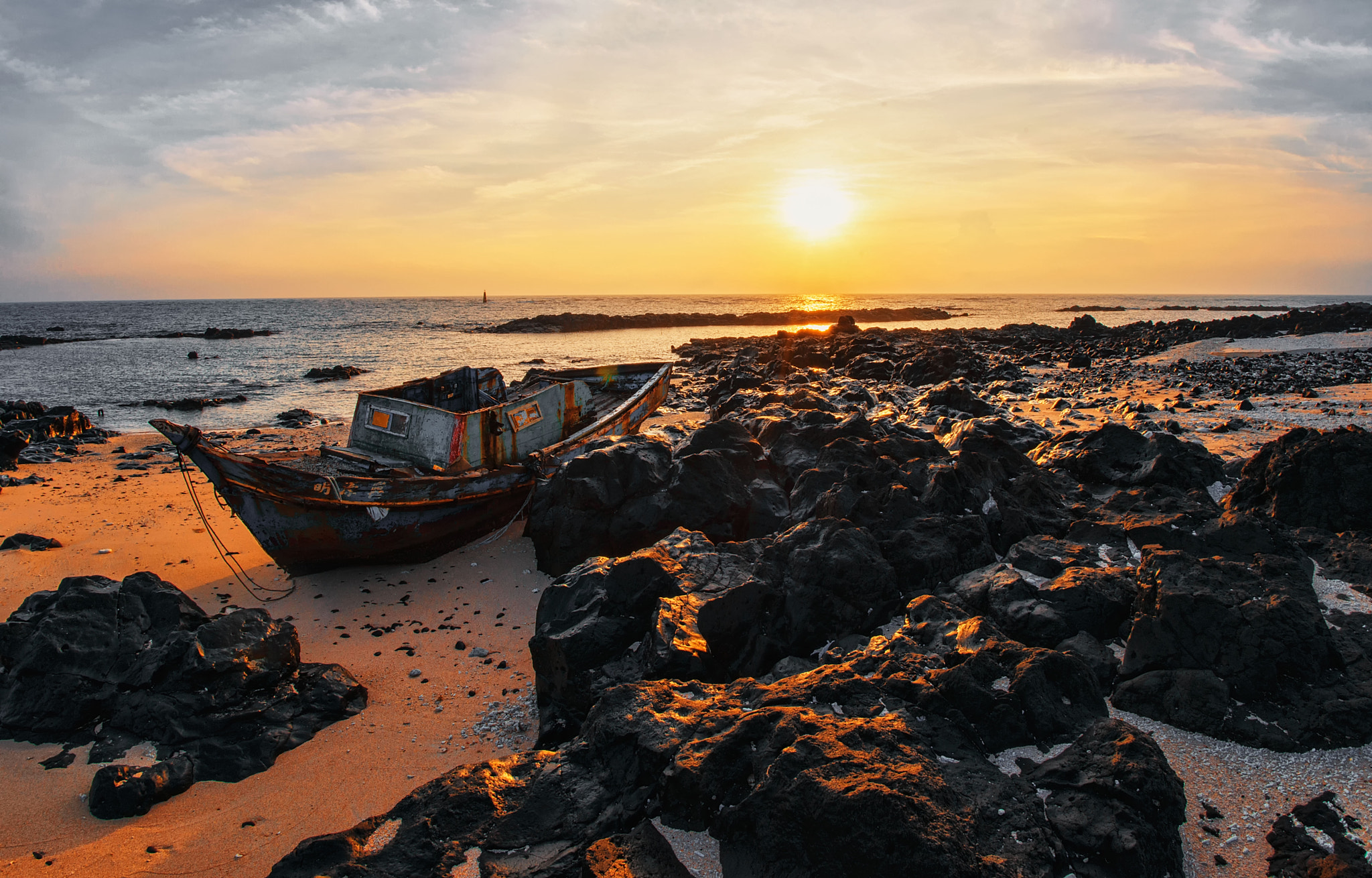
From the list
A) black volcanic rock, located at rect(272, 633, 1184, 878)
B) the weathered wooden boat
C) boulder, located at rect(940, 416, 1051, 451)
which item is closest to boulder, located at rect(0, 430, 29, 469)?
the weathered wooden boat

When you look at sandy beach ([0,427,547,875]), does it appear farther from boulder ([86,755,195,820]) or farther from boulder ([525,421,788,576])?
boulder ([525,421,788,576])

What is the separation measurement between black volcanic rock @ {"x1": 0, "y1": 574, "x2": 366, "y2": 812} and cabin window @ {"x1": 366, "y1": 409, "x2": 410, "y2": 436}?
4.80 m

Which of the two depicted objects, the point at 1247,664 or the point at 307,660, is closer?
the point at 1247,664

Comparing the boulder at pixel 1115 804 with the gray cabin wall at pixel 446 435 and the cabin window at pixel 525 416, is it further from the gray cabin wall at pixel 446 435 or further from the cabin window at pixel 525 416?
the cabin window at pixel 525 416

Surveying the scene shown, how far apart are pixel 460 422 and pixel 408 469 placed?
3.55 ft

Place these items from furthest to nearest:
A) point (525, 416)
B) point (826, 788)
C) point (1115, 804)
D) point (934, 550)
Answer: point (525, 416) < point (934, 550) < point (1115, 804) < point (826, 788)

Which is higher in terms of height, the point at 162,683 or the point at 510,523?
the point at 510,523

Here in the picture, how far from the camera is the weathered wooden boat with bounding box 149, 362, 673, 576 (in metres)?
8.97

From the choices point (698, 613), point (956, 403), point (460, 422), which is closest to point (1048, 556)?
point (698, 613)

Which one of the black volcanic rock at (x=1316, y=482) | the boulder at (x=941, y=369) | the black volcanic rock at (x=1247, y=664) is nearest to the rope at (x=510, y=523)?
the black volcanic rock at (x=1247, y=664)

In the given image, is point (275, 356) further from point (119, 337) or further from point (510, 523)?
point (510, 523)

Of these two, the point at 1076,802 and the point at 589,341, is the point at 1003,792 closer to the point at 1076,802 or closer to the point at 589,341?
the point at 1076,802

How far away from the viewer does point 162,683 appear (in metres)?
6.16

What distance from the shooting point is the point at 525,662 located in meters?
7.26
